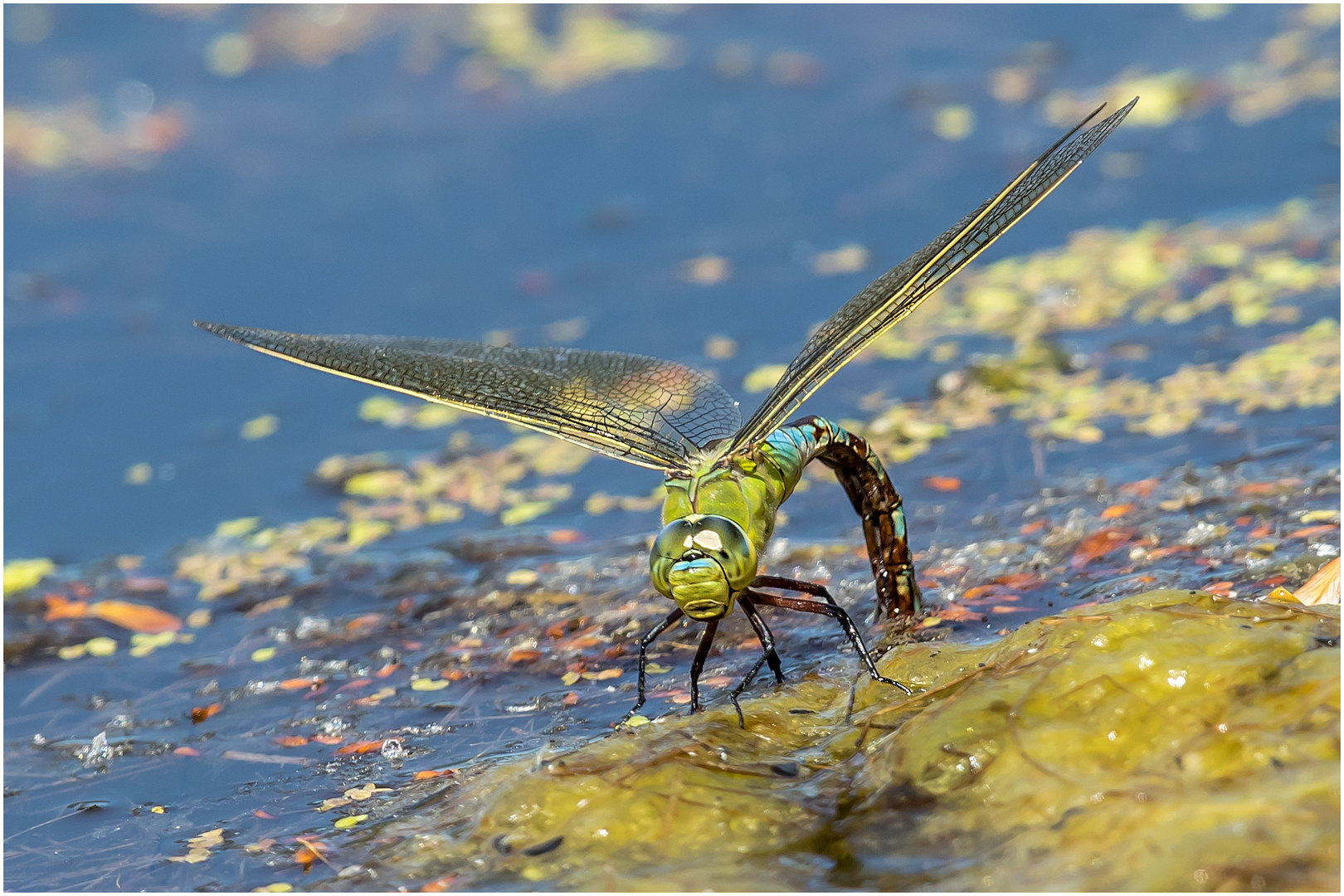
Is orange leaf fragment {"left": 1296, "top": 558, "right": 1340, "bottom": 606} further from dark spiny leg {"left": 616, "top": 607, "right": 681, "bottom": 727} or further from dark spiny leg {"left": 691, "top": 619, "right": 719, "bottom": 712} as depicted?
dark spiny leg {"left": 616, "top": 607, "right": 681, "bottom": 727}

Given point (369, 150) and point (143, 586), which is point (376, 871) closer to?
point (143, 586)

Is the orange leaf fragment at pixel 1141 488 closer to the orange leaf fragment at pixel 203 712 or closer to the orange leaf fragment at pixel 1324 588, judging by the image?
the orange leaf fragment at pixel 1324 588

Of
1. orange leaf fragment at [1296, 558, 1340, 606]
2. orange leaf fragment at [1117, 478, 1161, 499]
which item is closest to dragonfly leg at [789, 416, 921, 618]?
orange leaf fragment at [1296, 558, 1340, 606]

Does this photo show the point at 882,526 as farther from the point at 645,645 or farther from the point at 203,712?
the point at 203,712

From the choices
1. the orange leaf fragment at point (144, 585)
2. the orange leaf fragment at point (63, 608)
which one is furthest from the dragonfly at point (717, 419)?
the orange leaf fragment at point (63, 608)

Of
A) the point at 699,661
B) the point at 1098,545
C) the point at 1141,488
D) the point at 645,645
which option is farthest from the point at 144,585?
the point at 1141,488

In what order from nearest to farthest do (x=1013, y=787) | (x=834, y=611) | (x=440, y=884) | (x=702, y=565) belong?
1. (x=1013, y=787)
2. (x=440, y=884)
3. (x=702, y=565)
4. (x=834, y=611)

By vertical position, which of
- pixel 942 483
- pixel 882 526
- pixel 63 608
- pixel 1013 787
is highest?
pixel 942 483

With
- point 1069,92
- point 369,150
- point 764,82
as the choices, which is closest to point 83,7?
point 369,150
